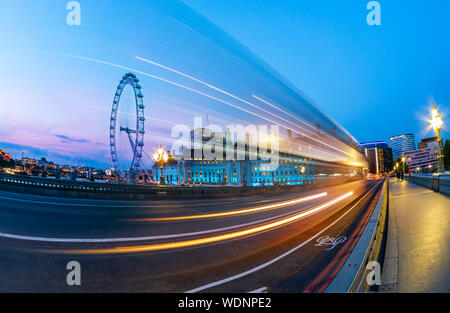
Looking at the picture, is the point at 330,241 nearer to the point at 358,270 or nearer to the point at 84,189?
the point at 358,270

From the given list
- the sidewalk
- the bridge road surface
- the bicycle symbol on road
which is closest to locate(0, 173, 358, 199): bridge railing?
the bridge road surface

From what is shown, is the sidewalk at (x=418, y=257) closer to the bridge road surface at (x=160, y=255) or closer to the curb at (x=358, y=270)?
the curb at (x=358, y=270)

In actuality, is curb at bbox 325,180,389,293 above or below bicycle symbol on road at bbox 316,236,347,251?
above

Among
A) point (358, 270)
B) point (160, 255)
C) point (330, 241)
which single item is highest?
point (358, 270)

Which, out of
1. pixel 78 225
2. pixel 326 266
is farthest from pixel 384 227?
pixel 78 225

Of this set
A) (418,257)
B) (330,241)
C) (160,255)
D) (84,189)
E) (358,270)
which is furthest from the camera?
(84,189)

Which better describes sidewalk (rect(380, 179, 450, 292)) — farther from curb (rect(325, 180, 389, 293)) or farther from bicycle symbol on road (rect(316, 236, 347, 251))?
bicycle symbol on road (rect(316, 236, 347, 251))

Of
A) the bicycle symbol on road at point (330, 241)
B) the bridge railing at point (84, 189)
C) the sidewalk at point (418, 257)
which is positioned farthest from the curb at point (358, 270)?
the bridge railing at point (84, 189)

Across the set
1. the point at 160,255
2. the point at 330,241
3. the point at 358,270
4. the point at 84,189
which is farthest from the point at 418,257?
the point at 84,189
